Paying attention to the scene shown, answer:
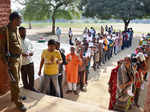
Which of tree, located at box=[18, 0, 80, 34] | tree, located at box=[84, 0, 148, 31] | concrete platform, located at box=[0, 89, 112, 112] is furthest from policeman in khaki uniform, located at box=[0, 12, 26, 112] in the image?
tree, located at box=[18, 0, 80, 34]

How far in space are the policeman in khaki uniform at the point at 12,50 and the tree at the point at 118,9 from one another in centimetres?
1937

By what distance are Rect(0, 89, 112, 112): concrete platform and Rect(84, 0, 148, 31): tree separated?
1903cm

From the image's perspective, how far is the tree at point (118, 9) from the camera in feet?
67.5

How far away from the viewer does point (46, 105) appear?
3367 mm

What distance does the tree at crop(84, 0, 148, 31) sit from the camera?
67.5 ft

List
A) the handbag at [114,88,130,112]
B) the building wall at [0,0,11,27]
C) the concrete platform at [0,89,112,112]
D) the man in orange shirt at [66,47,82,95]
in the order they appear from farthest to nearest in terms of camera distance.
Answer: the man in orange shirt at [66,47,82,95], the handbag at [114,88,130,112], the building wall at [0,0,11,27], the concrete platform at [0,89,112,112]

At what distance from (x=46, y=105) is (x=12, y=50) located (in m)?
1.24

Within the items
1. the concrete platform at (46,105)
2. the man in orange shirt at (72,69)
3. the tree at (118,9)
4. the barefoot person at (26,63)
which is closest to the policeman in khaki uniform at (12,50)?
the concrete platform at (46,105)

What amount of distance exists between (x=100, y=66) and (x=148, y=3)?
15.1 metres

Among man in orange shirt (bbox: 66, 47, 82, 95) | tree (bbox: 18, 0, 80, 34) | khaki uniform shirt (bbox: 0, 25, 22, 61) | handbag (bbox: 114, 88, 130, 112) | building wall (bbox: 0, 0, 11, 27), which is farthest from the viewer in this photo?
tree (bbox: 18, 0, 80, 34)

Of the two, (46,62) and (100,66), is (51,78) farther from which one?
(100,66)

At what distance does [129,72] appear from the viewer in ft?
12.6

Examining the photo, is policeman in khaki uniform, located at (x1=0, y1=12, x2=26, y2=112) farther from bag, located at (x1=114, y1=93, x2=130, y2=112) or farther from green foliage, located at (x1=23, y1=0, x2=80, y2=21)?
green foliage, located at (x1=23, y1=0, x2=80, y2=21)

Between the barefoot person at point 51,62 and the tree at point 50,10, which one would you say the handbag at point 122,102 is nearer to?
the barefoot person at point 51,62
